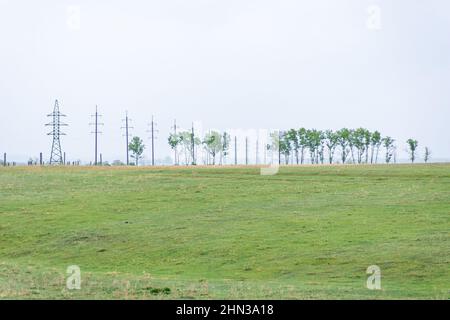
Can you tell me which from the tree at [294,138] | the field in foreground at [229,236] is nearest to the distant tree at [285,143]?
the tree at [294,138]

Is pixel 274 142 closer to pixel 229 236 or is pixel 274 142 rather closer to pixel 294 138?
pixel 294 138

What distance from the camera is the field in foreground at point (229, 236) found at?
1118 inches

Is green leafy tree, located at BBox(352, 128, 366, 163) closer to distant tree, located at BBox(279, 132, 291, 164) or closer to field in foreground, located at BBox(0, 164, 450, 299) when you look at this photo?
distant tree, located at BBox(279, 132, 291, 164)

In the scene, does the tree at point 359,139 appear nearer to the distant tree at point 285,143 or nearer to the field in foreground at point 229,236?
the distant tree at point 285,143

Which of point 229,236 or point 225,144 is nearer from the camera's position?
point 229,236

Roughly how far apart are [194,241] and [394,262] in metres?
11.9

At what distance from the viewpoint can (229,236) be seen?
142 ft

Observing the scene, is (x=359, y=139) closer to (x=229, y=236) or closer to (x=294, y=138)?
(x=294, y=138)

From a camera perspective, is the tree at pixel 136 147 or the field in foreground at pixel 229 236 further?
the tree at pixel 136 147

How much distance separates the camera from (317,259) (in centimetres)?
3662

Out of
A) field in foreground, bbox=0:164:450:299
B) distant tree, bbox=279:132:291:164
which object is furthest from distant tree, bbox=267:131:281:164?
field in foreground, bbox=0:164:450:299

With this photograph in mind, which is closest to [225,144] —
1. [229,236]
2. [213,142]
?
[213,142]

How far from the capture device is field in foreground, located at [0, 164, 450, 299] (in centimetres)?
2841
